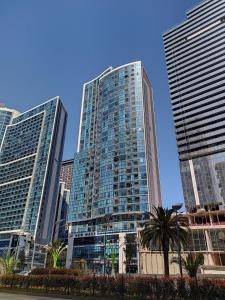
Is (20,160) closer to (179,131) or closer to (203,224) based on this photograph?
(179,131)

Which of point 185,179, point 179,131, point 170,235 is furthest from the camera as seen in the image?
point 179,131

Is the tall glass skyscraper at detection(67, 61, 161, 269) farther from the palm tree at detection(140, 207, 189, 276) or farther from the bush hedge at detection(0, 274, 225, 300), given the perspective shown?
the bush hedge at detection(0, 274, 225, 300)

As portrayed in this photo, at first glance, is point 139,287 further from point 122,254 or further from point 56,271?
point 122,254

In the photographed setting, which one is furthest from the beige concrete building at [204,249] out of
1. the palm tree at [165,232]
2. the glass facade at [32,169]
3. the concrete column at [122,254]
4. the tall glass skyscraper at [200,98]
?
the glass facade at [32,169]

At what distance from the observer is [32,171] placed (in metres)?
159

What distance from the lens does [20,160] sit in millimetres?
171375

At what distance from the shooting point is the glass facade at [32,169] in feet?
470

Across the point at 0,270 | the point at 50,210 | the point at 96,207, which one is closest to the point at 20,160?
the point at 50,210

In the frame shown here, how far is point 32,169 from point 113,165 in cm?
6091

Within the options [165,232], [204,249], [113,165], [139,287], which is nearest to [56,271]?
[165,232]

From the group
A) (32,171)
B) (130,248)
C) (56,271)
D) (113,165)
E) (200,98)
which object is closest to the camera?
(56,271)

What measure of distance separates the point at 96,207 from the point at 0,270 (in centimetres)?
6106

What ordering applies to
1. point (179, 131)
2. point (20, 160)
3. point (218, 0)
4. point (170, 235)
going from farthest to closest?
point (20, 160) → point (218, 0) → point (179, 131) → point (170, 235)

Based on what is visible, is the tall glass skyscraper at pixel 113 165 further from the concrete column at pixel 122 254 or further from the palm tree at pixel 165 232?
the palm tree at pixel 165 232
